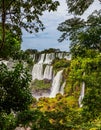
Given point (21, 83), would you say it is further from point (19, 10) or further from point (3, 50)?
point (19, 10)

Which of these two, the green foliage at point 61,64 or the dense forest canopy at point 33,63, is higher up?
the green foliage at point 61,64

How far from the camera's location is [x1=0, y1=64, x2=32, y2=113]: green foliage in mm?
12375

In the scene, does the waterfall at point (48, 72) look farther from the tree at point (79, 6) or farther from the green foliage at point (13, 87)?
the green foliage at point (13, 87)

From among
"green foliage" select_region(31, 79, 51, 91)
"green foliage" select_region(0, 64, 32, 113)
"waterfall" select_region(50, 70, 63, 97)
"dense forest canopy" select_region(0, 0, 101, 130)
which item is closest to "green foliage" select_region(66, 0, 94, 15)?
"dense forest canopy" select_region(0, 0, 101, 130)

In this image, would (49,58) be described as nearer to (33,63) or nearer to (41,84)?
(41,84)

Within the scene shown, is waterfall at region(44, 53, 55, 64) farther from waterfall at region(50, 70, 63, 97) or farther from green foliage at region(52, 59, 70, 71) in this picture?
waterfall at region(50, 70, 63, 97)

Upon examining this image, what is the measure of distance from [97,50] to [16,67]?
10.9 meters

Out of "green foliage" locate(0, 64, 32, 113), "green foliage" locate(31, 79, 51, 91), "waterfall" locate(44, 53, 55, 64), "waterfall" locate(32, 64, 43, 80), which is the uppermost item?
"waterfall" locate(44, 53, 55, 64)

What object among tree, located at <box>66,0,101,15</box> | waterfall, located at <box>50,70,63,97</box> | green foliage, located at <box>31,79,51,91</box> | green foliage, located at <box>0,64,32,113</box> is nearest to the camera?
green foliage, located at <box>0,64,32,113</box>

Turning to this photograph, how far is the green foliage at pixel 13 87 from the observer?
12.4m

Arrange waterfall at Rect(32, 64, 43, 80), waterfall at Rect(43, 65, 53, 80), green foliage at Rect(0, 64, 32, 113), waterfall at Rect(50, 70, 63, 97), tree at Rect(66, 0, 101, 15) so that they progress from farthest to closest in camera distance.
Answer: waterfall at Rect(32, 64, 43, 80) < waterfall at Rect(43, 65, 53, 80) < waterfall at Rect(50, 70, 63, 97) < tree at Rect(66, 0, 101, 15) < green foliage at Rect(0, 64, 32, 113)

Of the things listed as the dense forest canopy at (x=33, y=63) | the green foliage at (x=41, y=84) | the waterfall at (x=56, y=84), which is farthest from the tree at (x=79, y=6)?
the green foliage at (x=41, y=84)

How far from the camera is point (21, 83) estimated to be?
12.5 m

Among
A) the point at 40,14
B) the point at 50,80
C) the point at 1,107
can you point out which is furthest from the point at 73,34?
the point at 50,80
